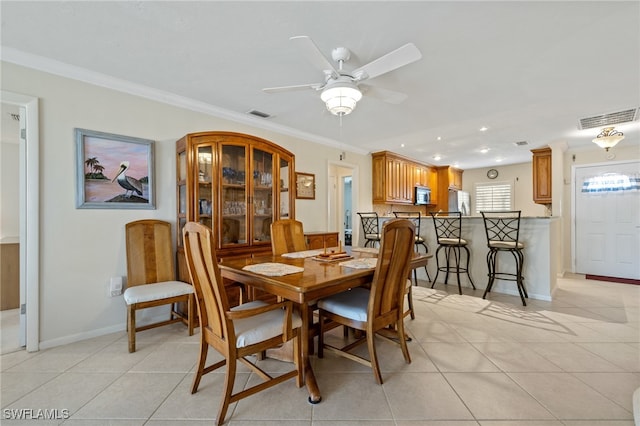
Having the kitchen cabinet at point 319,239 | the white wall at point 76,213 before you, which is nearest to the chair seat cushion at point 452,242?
the kitchen cabinet at point 319,239

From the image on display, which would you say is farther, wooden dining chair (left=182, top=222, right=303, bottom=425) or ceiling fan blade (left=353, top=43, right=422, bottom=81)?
ceiling fan blade (left=353, top=43, right=422, bottom=81)

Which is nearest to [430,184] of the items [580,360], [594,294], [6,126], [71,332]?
[594,294]

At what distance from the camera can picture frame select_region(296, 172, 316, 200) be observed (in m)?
4.32

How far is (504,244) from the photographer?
3.52m

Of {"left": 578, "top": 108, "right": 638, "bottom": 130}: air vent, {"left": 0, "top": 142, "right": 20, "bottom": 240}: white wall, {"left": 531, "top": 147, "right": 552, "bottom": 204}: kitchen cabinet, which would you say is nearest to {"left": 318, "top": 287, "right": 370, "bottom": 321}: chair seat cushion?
{"left": 578, "top": 108, "right": 638, "bottom": 130}: air vent

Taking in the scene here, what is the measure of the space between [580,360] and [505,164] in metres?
5.81

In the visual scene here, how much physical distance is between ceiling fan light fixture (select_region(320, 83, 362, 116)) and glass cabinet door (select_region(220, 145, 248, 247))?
51.9 inches

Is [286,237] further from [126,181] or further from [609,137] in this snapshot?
[609,137]

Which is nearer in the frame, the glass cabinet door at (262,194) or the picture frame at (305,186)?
the glass cabinet door at (262,194)

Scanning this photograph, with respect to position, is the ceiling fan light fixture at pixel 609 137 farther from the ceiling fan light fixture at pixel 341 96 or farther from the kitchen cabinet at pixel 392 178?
the ceiling fan light fixture at pixel 341 96

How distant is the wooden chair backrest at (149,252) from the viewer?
259 cm

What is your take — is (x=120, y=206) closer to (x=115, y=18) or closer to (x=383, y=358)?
(x=115, y=18)

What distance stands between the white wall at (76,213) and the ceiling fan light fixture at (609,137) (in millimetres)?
5893

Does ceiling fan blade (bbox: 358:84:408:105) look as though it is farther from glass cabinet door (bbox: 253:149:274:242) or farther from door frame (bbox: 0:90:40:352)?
door frame (bbox: 0:90:40:352)
